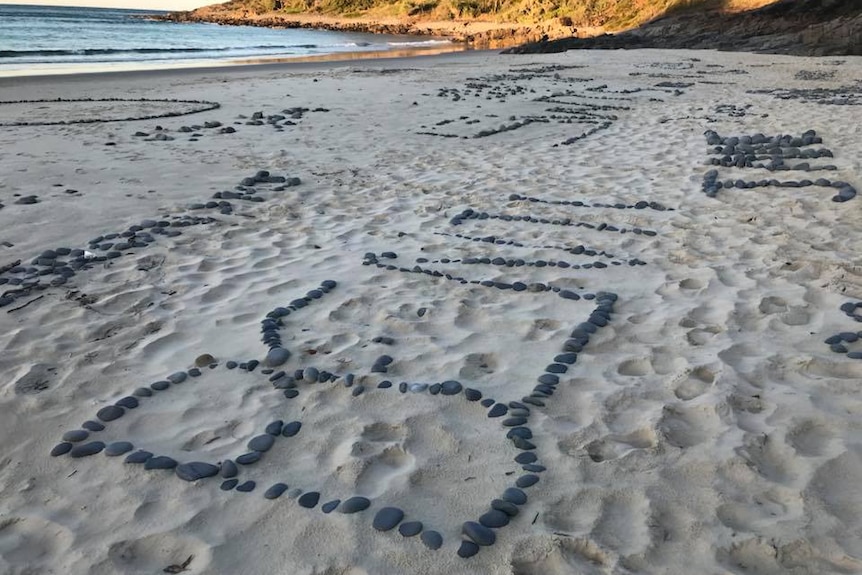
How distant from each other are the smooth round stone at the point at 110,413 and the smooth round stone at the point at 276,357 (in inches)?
27.5

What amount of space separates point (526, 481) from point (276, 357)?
4.85 feet

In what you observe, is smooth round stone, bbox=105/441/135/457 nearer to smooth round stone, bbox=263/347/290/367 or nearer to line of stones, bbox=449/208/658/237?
smooth round stone, bbox=263/347/290/367

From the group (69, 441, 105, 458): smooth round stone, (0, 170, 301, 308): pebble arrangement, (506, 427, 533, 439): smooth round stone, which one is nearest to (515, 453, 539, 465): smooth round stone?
(506, 427, 533, 439): smooth round stone

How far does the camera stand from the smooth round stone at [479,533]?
218cm

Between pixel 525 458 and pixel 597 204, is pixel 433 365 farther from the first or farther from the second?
pixel 597 204

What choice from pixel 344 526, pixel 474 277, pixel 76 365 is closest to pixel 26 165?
pixel 76 365

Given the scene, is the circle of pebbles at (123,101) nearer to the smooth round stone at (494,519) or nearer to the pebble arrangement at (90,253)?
the pebble arrangement at (90,253)

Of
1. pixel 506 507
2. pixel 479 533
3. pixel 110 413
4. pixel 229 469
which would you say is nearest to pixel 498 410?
pixel 506 507

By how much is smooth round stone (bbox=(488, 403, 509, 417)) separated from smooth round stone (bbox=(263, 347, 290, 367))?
1.11 meters

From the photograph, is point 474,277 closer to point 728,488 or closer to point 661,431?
point 661,431

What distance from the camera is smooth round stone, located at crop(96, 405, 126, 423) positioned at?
9.45 feet

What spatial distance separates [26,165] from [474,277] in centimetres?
559

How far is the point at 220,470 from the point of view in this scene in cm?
254

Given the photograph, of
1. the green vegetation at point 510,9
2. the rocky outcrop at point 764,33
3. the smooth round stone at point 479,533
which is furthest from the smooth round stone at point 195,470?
the green vegetation at point 510,9
